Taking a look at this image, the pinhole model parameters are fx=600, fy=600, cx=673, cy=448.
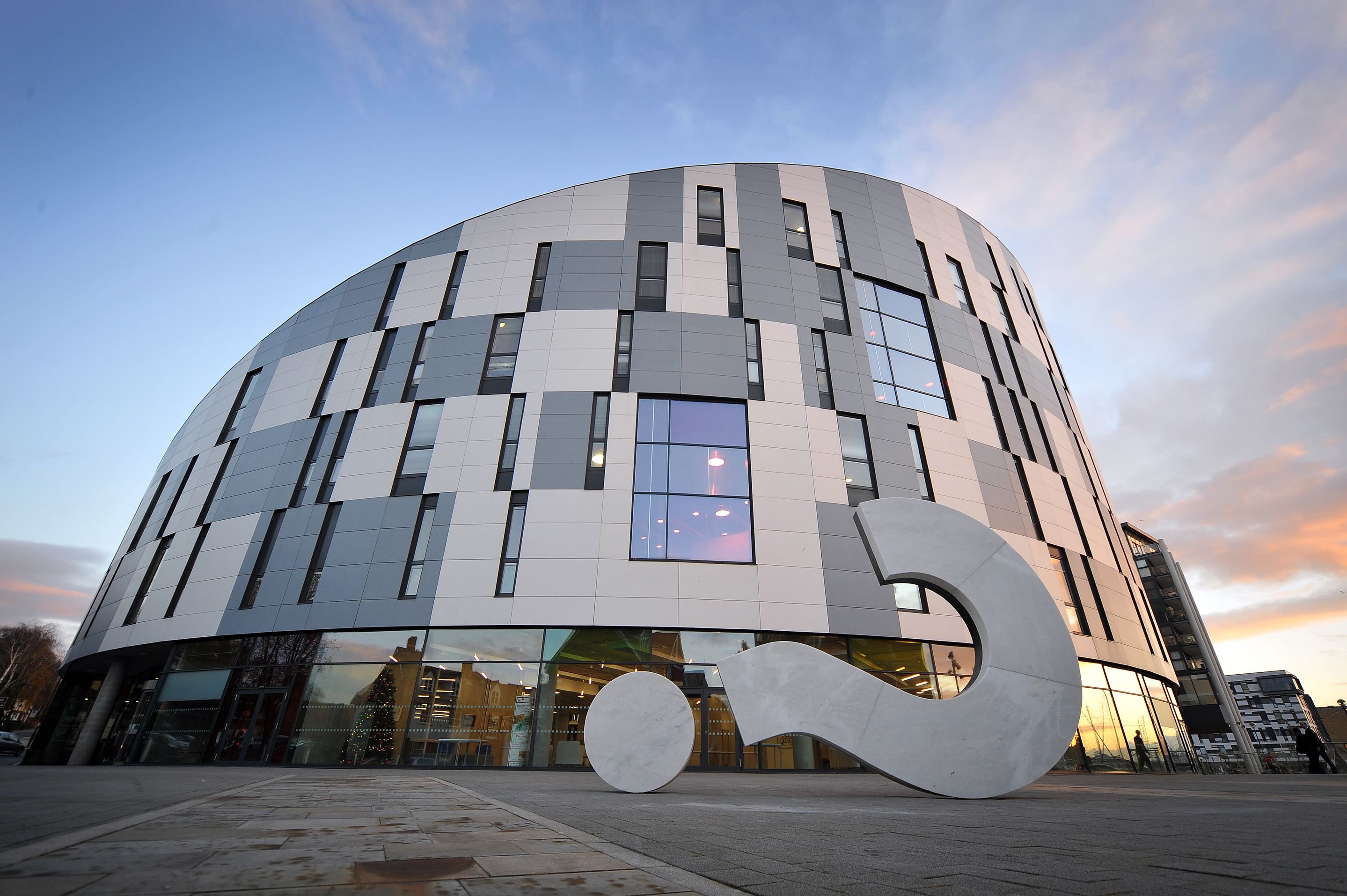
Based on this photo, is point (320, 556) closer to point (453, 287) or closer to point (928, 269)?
point (453, 287)

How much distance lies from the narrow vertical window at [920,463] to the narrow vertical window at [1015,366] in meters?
8.10

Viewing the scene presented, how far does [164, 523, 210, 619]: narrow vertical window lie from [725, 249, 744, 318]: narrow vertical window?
70.7 feet

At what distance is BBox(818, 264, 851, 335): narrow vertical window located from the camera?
928 inches

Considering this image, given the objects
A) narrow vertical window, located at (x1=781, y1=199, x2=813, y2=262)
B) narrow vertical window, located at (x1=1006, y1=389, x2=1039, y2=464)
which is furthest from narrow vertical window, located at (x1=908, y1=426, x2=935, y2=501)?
narrow vertical window, located at (x1=781, y1=199, x2=813, y2=262)

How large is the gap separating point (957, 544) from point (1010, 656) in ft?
6.03

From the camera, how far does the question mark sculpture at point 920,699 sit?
8859 mm

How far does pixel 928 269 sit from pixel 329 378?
86.2ft

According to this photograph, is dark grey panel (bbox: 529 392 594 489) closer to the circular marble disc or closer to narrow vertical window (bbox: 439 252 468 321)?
narrow vertical window (bbox: 439 252 468 321)

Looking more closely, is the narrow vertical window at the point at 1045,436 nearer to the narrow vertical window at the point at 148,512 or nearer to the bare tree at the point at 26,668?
the narrow vertical window at the point at 148,512

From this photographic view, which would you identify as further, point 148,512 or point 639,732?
point 148,512

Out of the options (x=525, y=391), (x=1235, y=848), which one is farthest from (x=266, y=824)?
(x=525, y=391)

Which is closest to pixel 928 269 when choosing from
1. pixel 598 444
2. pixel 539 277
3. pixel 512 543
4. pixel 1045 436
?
pixel 1045 436

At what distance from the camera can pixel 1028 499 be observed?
77.8ft

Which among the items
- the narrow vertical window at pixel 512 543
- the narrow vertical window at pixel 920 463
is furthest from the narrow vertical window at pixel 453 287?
the narrow vertical window at pixel 920 463
